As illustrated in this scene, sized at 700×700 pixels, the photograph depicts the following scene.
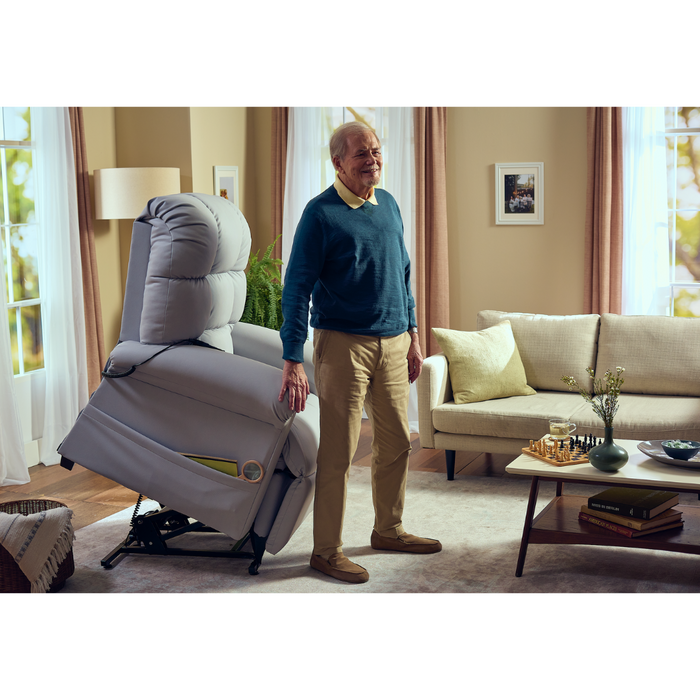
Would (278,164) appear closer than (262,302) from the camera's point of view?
No

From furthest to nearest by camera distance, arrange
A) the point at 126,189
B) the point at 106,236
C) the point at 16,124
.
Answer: the point at 106,236 < the point at 126,189 < the point at 16,124

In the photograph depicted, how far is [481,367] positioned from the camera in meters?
4.01

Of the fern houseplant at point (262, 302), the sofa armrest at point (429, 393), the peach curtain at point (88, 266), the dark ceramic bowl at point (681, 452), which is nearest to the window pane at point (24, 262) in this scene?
the peach curtain at point (88, 266)

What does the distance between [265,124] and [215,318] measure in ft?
9.71

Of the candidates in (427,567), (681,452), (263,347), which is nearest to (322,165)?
(263,347)

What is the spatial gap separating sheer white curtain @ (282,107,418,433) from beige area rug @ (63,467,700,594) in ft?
6.64

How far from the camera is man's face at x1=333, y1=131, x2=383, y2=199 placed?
2.64 meters

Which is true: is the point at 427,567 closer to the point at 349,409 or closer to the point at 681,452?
the point at 349,409

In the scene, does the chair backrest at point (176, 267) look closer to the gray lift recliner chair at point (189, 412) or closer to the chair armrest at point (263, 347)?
the gray lift recliner chair at point (189, 412)

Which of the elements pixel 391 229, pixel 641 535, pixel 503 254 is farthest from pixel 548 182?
pixel 641 535

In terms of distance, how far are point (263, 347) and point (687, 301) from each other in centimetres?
275

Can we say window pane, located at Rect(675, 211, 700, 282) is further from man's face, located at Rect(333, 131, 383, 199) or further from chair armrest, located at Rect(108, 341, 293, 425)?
chair armrest, located at Rect(108, 341, 293, 425)

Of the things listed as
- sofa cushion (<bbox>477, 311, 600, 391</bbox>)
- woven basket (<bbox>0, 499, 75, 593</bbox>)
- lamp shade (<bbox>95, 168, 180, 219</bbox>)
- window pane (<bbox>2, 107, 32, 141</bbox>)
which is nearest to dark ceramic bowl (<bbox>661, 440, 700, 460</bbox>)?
sofa cushion (<bbox>477, 311, 600, 391</bbox>)

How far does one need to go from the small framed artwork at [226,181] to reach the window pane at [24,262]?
1.30 m
